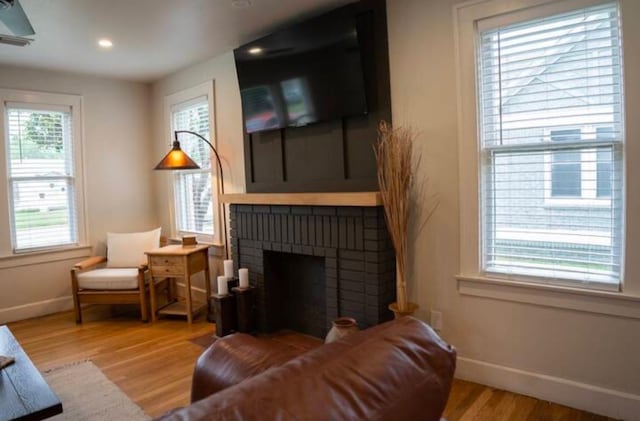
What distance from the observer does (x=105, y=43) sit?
3588 millimetres

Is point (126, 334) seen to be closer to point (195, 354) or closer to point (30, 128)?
point (195, 354)

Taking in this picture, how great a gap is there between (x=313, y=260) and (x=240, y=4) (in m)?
1.91

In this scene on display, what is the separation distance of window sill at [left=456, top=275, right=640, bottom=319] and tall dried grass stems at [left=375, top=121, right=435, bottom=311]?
366 mm

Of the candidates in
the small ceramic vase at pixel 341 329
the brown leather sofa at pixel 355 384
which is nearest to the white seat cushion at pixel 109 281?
the small ceramic vase at pixel 341 329

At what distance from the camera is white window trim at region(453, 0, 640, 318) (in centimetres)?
205

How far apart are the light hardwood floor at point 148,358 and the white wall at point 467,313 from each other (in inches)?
4.7

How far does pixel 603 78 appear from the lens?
83.7 inches

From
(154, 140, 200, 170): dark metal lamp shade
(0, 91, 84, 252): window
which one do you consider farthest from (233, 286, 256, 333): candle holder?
(0, 91, 84, 252): window

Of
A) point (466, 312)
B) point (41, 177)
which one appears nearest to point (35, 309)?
point (41, 177)

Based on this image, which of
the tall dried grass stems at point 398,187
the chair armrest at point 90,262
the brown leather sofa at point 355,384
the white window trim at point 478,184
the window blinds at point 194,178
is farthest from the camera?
the window blinds at point 194,178

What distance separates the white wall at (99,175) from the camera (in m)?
4.24

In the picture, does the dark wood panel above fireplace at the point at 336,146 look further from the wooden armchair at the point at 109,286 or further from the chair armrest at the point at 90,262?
the chair armrest at the point at 90,262

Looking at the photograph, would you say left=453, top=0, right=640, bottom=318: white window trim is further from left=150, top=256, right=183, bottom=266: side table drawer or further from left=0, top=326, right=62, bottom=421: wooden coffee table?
left=150, top=256, right=183, bottom=266: side table drawer

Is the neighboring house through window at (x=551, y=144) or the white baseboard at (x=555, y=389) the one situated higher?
the neighboring house through window at (x=551, y=144)
